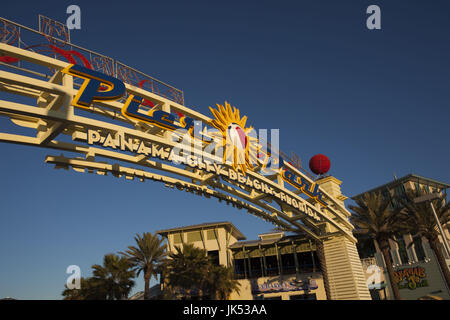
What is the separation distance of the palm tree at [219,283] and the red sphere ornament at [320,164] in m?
16.7

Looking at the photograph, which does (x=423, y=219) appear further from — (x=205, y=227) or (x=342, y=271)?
(x=205, y=227)

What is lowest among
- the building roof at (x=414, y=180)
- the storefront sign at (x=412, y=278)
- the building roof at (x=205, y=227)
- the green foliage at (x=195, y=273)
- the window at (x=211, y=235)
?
the storefront sign at (x=412, y=278)

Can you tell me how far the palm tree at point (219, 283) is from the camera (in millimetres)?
38781

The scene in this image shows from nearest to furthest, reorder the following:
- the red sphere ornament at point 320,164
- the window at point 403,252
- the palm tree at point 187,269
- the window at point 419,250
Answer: the red sphere ornament at point 320,164 → the palm tree at point 187,269 → the window at point 419,250 → the window at point 403,252

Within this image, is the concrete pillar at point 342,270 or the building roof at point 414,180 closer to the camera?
the concrete pillar at point 342,270

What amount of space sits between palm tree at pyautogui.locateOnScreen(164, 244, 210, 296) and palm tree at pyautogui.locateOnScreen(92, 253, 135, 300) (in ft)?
13.0

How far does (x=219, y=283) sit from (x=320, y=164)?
1792cm

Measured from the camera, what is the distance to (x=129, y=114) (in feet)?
46.3

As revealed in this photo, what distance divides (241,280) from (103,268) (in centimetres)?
1888

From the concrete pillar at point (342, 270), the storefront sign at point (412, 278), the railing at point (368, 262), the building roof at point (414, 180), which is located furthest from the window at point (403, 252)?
the concrete pillar at point (342, 270)

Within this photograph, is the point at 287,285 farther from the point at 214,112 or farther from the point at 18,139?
the point at 18,139

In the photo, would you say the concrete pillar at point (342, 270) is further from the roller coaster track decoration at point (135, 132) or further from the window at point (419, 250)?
the window at point (419, 250)
